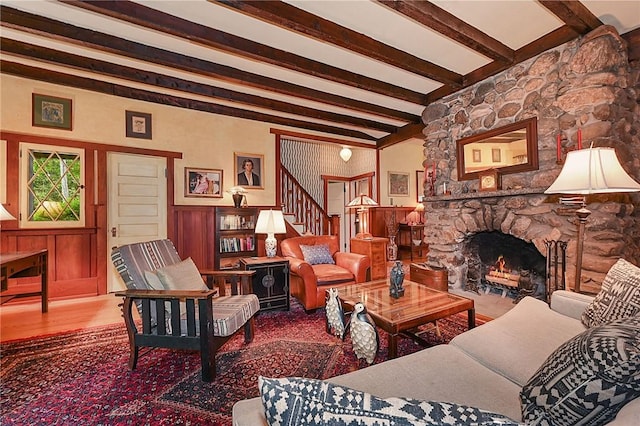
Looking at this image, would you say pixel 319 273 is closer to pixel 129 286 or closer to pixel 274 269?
pixel 274 269

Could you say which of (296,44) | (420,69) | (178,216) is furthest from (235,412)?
(178,216)

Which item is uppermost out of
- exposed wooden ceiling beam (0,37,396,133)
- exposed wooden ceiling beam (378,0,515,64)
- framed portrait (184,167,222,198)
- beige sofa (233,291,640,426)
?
exposed wooden ceiling beam (0,37,396,133)

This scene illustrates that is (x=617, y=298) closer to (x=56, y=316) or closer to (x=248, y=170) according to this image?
(x=248, y=170)

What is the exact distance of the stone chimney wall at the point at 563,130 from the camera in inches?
93.0

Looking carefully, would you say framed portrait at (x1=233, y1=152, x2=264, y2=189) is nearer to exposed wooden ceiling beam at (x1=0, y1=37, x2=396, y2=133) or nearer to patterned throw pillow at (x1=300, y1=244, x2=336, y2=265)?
exposed wooden ceiling beam at (x1=0, y1=37, x2=396, y2=133)

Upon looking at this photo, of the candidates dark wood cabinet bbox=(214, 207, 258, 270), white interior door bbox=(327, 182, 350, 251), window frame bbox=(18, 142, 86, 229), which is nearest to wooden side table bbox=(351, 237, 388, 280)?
dark wood cabinet bbox=(214, 207, 258, 270)

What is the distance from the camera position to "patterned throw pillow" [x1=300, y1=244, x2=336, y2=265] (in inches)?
136

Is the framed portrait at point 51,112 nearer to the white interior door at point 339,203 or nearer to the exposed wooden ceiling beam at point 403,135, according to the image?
the exposed wooden ceiling beam at point 403,135

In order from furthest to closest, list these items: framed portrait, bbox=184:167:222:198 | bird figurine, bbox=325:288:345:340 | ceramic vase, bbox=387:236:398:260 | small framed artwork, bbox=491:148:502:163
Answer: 1. ceramic vase, bbox=387:236:398:260
2. framed portrait, bbox=184:167:222:198
3. small framed artwork, bbox=491:148:502:163
4. bird figurine, bbox=325:288:345:340

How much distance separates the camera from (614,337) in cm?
71

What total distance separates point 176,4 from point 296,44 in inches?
43.2

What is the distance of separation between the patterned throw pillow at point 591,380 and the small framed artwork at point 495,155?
9.64 ft

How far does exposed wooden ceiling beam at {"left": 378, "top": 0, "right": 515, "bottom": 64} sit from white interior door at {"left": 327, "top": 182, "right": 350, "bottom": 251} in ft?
16.5

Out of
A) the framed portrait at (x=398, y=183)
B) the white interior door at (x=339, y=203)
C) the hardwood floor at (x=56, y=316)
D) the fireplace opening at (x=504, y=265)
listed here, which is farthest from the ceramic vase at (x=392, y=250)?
the hardwood floor at (x=56, y=316)
